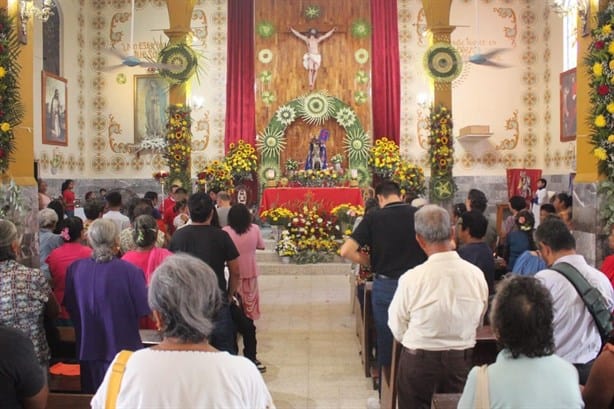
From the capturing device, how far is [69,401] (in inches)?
137

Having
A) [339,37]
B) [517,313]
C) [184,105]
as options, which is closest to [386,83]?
[339,37]

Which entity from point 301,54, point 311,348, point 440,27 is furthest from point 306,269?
point 301,54

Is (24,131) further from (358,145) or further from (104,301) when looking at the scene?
(358,145)

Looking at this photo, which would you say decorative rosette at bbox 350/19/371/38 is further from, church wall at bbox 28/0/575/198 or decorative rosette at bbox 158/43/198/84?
decorative rosette at bbox 158/43/198/84

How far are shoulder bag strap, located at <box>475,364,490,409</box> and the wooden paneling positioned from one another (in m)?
14.4

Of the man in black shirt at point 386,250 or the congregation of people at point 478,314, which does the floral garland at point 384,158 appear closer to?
the congregation of people at point 478,314

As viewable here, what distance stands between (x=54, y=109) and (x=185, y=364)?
14.2m

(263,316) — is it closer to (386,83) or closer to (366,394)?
(366,394)

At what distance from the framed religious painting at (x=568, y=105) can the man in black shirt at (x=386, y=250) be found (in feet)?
36.0

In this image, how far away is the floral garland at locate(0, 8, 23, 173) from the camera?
20.4 feet

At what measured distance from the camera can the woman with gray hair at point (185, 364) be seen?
217 cm

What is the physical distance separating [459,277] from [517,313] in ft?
4.13

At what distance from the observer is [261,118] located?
54.6 feet

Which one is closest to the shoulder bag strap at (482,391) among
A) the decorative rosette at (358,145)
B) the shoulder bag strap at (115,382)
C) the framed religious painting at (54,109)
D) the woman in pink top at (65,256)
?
the shoulder bag strap at (115,382)
